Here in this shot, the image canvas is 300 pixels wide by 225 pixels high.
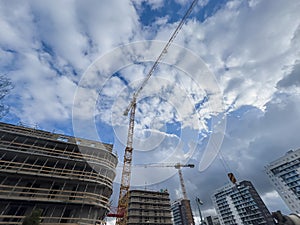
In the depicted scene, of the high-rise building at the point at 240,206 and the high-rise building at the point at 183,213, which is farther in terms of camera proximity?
the high-rise building at the point at 183,213

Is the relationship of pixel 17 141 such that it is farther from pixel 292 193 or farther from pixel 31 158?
pixel 292 193

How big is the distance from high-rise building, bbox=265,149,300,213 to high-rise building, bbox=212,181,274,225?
41.1ft

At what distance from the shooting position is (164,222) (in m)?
53.4

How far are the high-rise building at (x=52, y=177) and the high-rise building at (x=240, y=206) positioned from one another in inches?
2869

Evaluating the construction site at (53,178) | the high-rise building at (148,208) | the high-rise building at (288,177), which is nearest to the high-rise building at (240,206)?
the high-rise building at (288,177)

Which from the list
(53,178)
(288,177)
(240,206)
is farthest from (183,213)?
(53,178)

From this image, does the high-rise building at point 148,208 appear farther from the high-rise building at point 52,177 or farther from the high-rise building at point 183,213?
the high-rise building at point 183,213

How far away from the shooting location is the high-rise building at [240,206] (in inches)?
2874

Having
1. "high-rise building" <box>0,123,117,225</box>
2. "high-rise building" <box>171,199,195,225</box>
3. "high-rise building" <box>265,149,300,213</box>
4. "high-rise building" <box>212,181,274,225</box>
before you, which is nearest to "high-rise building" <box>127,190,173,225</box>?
"high-rise building" <box>212,181,274,225</box>

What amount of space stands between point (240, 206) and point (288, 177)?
30969 mm

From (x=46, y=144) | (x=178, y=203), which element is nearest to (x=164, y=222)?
(x=46, y=144)

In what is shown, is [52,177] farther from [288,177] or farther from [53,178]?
[288,177]

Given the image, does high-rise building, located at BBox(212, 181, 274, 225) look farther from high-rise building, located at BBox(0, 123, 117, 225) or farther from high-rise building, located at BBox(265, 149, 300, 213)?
high-rise building, located at BBox(0, 123, 117, 225)

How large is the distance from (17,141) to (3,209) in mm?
8213
